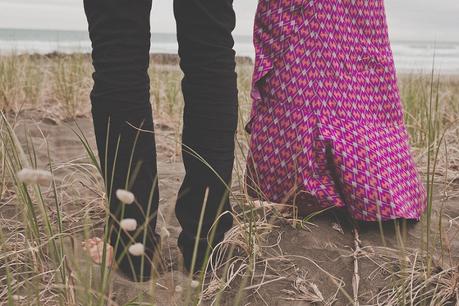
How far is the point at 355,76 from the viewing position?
1.65m

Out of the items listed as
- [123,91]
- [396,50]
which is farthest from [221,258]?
[396,50]

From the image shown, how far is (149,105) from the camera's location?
4.29 feet

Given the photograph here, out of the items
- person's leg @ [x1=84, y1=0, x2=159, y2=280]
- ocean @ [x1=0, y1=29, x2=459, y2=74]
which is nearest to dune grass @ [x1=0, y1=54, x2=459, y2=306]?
person's leg @ [x1=84, y1=0, x2=159, y2=280]

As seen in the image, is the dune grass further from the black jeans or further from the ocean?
the ocean

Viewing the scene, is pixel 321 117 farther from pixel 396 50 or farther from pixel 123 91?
pixel 396 50

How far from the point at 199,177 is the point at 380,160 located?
1.80 ft

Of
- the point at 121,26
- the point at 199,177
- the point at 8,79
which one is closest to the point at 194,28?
the point at 121,26

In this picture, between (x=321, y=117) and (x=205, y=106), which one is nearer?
(x=205, y=106)

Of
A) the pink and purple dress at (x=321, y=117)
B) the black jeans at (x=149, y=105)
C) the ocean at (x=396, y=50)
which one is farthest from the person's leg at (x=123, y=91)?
the ocean at (x=396, y=50)

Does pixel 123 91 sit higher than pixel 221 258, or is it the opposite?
pixel 123 91

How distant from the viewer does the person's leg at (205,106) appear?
127cm

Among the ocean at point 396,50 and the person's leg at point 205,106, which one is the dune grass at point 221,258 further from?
the ocean at point 396,50

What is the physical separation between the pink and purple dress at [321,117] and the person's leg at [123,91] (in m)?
0.40

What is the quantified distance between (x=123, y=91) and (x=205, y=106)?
0.63ft
